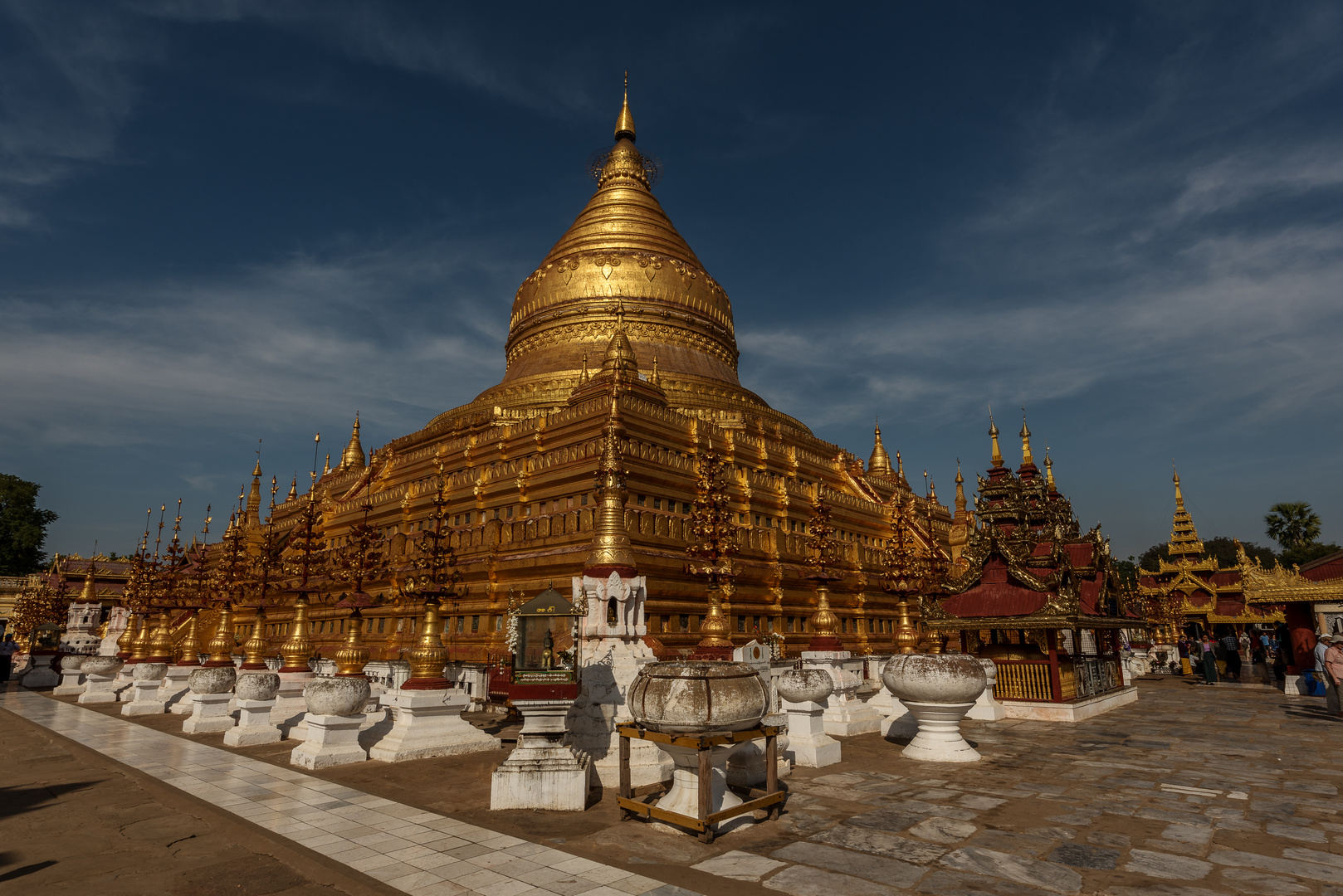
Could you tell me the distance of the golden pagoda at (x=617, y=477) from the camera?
22203 mm

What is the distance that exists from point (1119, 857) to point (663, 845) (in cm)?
422

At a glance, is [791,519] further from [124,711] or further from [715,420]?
[124,711]

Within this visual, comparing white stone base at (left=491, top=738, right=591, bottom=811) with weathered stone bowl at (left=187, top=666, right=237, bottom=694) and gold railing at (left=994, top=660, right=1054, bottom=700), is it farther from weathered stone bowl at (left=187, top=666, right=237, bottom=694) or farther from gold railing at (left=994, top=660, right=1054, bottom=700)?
gold railing at (left=994, top=660, right=1054, bottom=700)

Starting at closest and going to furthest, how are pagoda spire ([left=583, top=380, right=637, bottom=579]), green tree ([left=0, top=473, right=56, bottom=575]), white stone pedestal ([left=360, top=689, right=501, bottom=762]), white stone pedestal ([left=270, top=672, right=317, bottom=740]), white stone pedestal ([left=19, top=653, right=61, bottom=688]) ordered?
white stone pedestal ([left=360, top=689, right=501, bottom=762]) → pagoda spire ([left=583, top=380, right=637, bottom=579]) → white stone pedestal ([left=270, top=672, right=317, bottom=740]) → white stone pedestal ([left=19, top=653, right=61, bottom=688]) → green tree ([left=0, top=473, right=56, bottom=575])

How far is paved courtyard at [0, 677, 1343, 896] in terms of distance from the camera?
20.2ft

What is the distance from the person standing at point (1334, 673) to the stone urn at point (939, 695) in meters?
11.4

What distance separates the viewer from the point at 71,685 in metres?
26.8

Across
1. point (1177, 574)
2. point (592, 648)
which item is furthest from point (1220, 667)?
point (592, 648)

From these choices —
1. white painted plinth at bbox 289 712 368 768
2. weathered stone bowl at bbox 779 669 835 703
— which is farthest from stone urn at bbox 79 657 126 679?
weathered stone bowl at bbox 779 669 835 703

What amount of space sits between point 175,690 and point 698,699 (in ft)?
66.0

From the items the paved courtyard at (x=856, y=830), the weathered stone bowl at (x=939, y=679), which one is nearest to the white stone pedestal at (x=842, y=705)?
the paved courtyard at (x=856, y=830)

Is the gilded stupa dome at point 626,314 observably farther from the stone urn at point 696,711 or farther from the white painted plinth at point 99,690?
the stone urn at point 696,711

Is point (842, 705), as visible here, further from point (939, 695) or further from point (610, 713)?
point (610, 713)

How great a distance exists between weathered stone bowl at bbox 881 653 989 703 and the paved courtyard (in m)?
1.02
